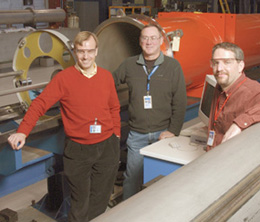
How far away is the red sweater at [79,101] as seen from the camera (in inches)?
86.5

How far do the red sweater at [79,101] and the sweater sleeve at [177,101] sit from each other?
1.54ft

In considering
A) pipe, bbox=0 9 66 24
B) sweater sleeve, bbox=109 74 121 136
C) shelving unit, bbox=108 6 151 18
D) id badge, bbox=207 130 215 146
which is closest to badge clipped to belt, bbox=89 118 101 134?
sweater sleeve, bbox=109 74 121 136

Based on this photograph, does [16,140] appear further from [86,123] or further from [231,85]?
[231,85]

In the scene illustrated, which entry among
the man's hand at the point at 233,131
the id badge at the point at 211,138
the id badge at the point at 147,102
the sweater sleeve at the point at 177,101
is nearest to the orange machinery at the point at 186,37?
the sweater sleeve at the point at 177,101

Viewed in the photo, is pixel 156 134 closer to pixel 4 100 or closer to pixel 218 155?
pixel 218 155

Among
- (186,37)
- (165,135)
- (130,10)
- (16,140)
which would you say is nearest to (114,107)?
(165,135)

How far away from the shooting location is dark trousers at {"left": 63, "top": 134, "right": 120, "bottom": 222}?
7.54 ft

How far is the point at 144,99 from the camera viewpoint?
2584 mm

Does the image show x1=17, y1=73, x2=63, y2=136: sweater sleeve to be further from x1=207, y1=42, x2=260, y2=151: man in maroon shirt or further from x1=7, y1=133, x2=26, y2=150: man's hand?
x1=207, y1=42, x2=260, y2=151: man in maroon shirt

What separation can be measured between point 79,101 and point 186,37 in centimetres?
149

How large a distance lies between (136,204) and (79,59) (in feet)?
5.30

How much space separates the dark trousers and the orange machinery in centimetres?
98

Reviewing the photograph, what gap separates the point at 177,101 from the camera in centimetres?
262

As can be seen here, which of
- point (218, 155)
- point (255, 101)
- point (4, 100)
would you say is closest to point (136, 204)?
point (218, 155)
